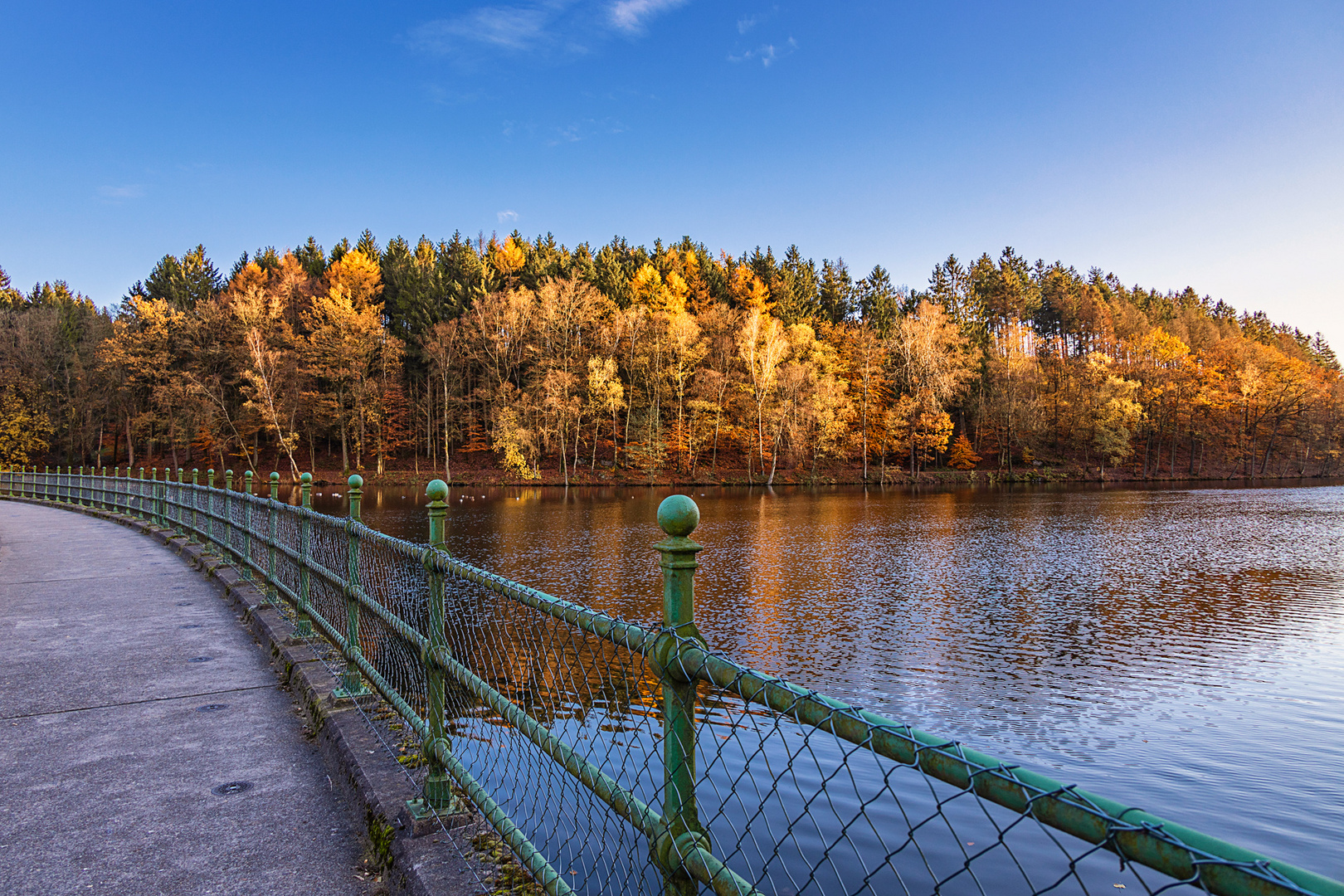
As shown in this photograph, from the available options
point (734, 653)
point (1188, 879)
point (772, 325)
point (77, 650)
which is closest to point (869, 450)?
point (772, 325)

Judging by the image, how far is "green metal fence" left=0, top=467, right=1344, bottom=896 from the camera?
1256 millimetres

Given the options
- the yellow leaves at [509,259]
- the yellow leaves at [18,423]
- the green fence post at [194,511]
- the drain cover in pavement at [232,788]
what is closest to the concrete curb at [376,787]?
the drain cover in pavement at [232,788]

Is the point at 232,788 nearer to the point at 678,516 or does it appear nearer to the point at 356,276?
the point at 678,516

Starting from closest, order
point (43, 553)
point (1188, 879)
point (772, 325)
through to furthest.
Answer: point (1188, 879), point (43, 553), point (772, 325)

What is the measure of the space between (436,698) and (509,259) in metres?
68.8

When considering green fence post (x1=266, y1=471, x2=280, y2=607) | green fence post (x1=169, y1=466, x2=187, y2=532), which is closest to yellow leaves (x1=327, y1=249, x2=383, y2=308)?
green fence post (x1=169, y1=466, x2=187, y2=532)

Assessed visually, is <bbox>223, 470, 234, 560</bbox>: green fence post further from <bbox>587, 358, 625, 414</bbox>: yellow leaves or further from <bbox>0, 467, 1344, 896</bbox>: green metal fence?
<bbox>587, 358, 625, 414</bbox>: yellow leaves

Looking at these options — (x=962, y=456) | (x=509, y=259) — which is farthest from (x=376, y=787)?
(x=509, y=259)

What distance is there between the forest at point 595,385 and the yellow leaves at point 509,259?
246 millimetres

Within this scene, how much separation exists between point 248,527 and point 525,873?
284 inches

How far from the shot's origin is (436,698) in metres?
3.59

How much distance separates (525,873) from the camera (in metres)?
3.01

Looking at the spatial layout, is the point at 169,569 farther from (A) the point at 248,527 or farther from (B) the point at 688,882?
(B) the point at 688,882

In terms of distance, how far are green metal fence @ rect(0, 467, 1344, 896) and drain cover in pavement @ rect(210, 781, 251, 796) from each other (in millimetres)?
817
